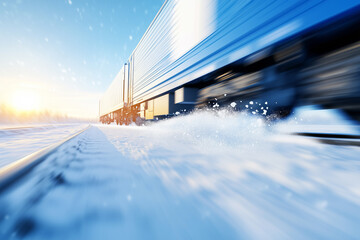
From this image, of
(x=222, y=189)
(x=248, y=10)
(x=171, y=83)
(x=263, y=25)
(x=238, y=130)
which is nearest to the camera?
(x=222, y=189)

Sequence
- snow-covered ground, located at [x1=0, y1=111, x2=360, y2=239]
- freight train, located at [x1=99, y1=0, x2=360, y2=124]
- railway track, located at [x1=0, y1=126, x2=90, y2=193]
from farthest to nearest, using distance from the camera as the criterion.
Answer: freight train, located at [x1=99, y1=0, x2=360, y2=124] → railway track, located at [x1=0, y1=126, x2=90, y2=193] → snow-covered ground, located at [x1=0, y1=111, x2=360, y2=239]

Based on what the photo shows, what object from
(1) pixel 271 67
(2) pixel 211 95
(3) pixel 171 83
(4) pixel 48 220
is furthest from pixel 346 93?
(3) pixel 171 83

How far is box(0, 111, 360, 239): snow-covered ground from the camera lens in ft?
1.80

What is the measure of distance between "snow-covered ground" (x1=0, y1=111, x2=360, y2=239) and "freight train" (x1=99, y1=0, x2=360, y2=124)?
28.5 inches

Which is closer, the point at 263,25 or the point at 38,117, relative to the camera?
the point at 263,25

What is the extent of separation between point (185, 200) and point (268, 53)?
1.58 m

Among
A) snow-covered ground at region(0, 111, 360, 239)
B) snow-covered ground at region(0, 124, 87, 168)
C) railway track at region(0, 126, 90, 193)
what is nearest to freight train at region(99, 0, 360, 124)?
snow-covered ground at region(0, 111, 360, 239)

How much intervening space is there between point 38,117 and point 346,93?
62.6 m

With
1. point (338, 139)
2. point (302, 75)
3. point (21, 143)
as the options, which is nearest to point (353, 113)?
point (302, 75)

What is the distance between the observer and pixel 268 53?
1522 millimetres

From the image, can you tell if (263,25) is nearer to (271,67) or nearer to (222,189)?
(271,67)

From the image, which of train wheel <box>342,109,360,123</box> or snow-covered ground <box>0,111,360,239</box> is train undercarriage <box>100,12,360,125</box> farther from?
snow-covered ground <box>0,111,360,239</box>

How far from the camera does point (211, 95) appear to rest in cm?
252

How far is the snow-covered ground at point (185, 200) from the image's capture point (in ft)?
1.80
